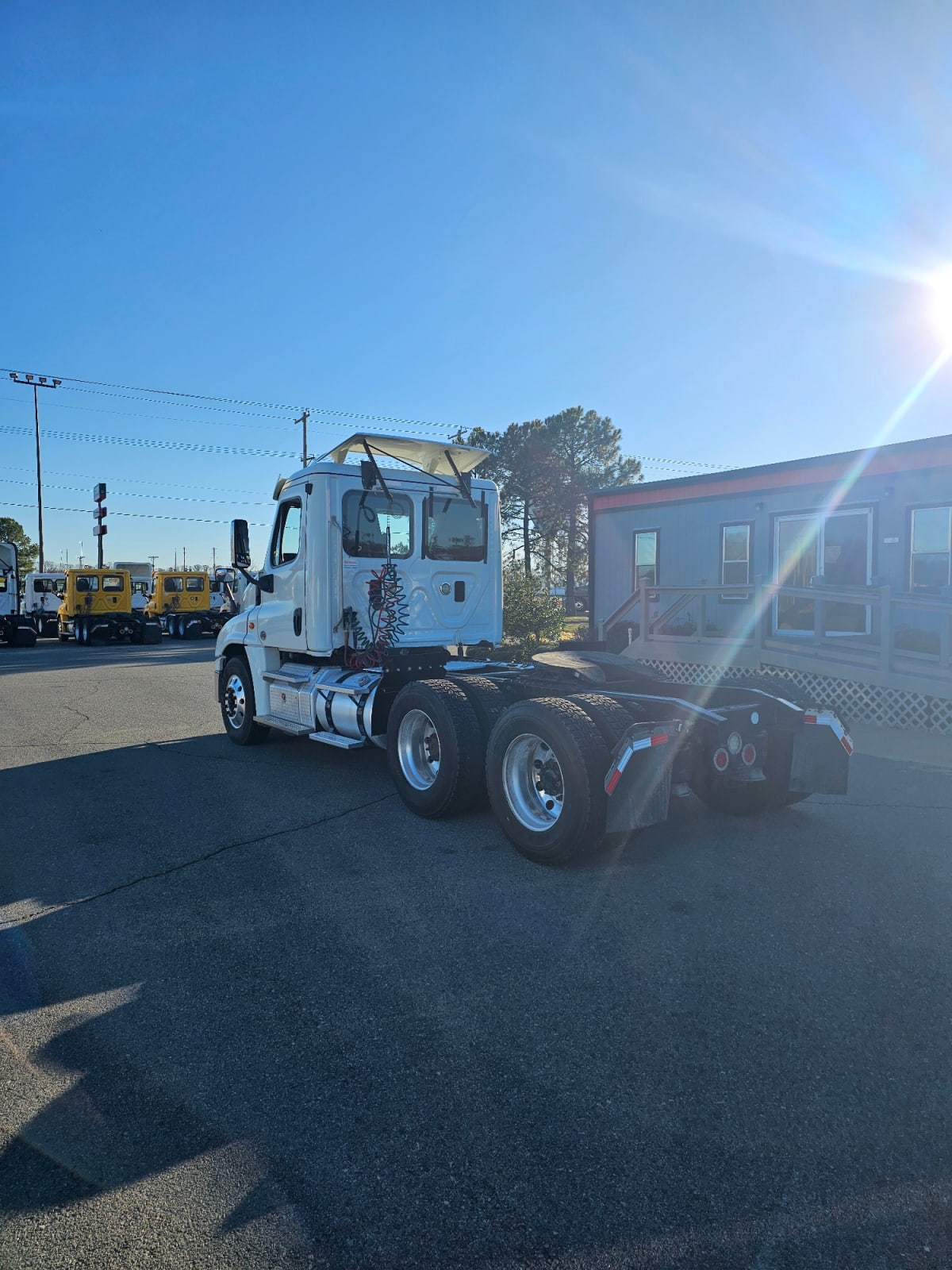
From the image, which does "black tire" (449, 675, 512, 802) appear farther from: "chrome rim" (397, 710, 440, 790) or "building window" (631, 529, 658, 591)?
"building window" (631, 529, 658, 591)

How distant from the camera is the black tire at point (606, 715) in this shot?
16.1ft

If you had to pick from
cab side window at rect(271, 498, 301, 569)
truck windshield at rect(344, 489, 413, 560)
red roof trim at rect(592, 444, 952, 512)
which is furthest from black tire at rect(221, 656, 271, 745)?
red roof trim at rect(592, 444, 952, 512)

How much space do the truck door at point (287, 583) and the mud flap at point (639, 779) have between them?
3924mm

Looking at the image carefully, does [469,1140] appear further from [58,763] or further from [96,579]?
[96,579]

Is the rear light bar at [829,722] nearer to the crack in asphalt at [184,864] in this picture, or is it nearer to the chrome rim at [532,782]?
the chrome rim at [532,782]

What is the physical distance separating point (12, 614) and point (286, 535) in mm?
24467

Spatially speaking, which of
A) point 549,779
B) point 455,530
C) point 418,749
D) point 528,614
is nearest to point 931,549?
point 455,530

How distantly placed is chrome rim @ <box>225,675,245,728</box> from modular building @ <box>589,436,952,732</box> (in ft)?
18.9

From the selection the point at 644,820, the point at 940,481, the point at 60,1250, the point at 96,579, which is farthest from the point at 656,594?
the point at 96,579

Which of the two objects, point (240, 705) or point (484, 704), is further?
point (240, 705)

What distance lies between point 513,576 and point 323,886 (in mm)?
14362

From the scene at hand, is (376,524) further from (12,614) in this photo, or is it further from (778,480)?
(12,614)

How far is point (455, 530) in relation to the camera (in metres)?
8.30

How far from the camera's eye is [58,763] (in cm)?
819
